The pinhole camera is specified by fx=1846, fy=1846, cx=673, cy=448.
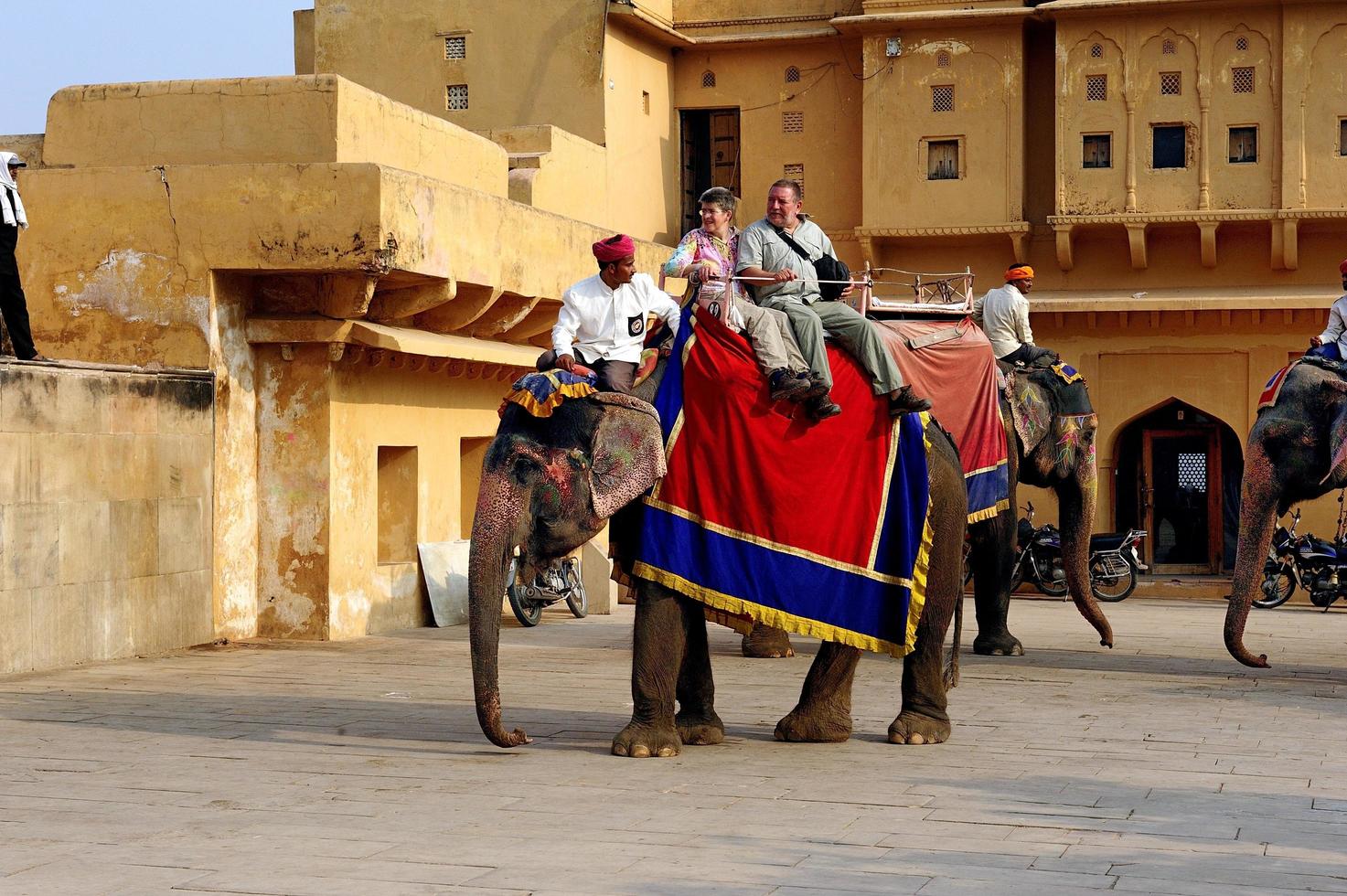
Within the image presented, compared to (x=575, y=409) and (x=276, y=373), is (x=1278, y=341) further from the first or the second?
(x=575, y=409)

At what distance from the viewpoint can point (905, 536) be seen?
8.64 meters

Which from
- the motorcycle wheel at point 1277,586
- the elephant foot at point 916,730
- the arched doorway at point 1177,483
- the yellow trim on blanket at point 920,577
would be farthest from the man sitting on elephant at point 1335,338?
the arched doorway at point 1177,483

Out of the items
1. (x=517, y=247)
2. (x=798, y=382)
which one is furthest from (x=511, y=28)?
(x=798, y=382)

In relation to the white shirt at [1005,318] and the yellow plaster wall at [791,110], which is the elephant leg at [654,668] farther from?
A: the yellow plaster wall at [791,110]

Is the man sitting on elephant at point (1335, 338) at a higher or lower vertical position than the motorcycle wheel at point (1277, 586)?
higher

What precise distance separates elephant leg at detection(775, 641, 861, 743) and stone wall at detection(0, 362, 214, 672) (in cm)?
533

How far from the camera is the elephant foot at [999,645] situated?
13617mm

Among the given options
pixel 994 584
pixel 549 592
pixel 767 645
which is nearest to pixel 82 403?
pixel 767 645

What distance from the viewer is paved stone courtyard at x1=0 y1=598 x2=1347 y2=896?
5.76 metres

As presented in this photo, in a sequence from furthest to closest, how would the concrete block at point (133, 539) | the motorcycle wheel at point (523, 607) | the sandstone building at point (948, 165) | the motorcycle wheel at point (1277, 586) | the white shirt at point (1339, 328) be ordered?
the motorcycle wheel at point (1277, 586) < the sandstone building at point (948, 165) < the motorcycle wheel at point (523, 607) < the concrete block at point (133, 539) < the white shirt at point (1339, 328)

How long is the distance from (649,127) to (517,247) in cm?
1270

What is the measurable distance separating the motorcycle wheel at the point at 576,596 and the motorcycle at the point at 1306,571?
8670mm

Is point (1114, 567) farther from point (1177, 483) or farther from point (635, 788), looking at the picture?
point (635, 788)

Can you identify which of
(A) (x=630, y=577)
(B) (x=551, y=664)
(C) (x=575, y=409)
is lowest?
(B) (x=551, y=664)
